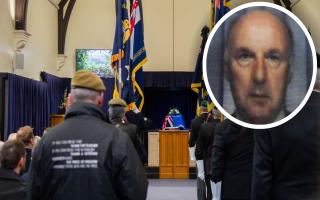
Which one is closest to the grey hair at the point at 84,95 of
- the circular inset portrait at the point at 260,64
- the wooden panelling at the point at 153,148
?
the circular inset portrait at the point at 260,64

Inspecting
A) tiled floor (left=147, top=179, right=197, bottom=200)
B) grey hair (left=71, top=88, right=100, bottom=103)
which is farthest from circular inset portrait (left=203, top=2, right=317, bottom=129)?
tiled floor (left=147, top=179, right=197, bottom=200)

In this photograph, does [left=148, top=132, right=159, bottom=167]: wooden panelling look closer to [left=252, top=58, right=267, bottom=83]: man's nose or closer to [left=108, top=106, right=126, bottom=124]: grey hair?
[left=108, top=106, right=126, bottom=124]: grey hair

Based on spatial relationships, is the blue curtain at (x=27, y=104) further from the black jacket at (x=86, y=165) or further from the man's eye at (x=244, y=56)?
the man's eye at (x=244, y=56)

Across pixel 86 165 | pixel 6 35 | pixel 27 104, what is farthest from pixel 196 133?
pixel 27 104

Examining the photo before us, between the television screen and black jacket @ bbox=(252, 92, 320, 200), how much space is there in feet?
34.0

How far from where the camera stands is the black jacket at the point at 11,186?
2579 millimetres

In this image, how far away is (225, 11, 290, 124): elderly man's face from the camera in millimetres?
1232

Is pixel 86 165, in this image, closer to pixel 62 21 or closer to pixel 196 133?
pixel 196 133

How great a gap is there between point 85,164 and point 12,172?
82 cm

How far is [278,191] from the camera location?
2.20 meters

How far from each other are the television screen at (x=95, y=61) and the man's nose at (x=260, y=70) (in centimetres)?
1123

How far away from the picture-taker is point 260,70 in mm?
1232

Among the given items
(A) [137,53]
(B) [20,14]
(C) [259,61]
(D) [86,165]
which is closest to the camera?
(C) [259,61]

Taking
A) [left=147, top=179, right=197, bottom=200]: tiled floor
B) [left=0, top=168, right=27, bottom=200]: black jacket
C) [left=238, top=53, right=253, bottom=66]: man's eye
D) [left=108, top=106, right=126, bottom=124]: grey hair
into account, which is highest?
[left=238, top=53, right=253, bottom=66]: man's eye
